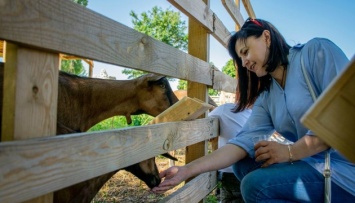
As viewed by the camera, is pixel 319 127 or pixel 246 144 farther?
pixel 246 144

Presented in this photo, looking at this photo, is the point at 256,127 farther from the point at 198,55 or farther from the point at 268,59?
the point at 198,55

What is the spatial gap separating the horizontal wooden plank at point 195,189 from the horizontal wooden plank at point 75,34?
827 mm

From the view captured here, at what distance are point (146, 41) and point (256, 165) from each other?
1223 millimetres

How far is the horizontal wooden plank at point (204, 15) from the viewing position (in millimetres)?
2293

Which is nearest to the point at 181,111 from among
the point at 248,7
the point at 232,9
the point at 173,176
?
the point at 173,176

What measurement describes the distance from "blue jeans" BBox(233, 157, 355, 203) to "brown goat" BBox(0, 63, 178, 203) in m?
1.02

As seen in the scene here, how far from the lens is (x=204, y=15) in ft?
9.27

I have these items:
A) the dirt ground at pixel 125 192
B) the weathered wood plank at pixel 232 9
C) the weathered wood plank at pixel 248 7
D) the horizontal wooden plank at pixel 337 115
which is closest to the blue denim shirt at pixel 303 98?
the horizontal wooden plank at pixel 337 115

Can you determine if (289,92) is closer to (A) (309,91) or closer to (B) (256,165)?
(A) (309,91)

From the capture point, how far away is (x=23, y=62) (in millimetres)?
988

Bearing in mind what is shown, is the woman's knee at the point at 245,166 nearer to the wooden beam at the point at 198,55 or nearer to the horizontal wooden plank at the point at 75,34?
the wooden beam at the point at 198,55

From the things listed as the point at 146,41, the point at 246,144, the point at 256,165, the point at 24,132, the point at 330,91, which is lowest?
the point at 256,165

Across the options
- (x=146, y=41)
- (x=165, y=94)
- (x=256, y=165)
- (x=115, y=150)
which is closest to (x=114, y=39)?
(x=146, y=41)

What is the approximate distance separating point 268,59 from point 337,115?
5.05ft
